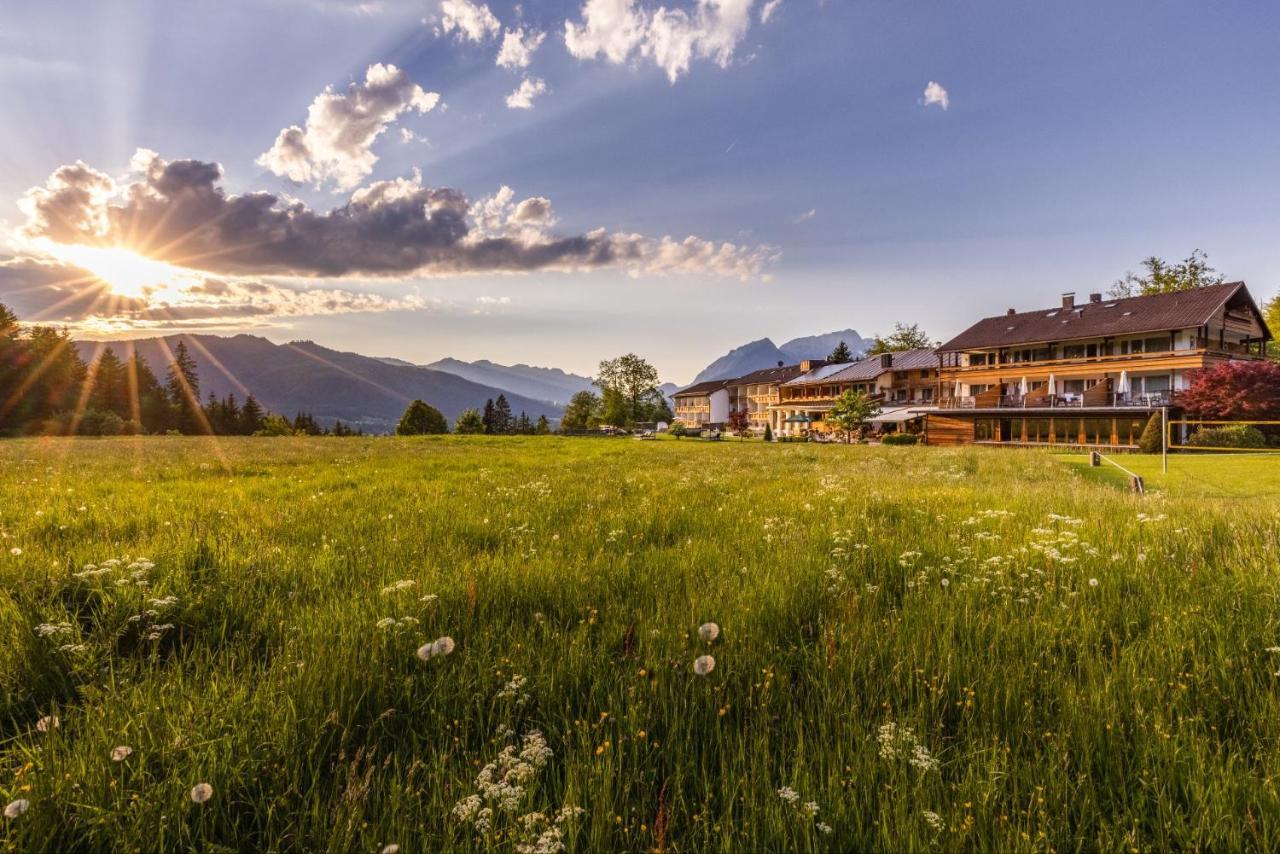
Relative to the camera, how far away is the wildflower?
255cm

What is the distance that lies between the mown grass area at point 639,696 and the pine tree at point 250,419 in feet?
386

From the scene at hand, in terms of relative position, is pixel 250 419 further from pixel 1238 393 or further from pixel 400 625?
pixel 1238 393

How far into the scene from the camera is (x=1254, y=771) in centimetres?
204

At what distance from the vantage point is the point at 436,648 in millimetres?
2668

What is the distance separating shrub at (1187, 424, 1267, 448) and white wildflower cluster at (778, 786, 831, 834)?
45.3 meters

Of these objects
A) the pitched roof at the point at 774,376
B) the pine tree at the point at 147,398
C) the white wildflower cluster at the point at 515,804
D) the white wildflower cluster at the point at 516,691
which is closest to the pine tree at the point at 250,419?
the pine tree at the point at 147,398

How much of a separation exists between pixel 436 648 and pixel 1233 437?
165 ft

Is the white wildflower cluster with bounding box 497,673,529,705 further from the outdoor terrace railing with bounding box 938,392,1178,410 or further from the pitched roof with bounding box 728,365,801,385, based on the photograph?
the pitched roof with bounding box 728,365,801,385

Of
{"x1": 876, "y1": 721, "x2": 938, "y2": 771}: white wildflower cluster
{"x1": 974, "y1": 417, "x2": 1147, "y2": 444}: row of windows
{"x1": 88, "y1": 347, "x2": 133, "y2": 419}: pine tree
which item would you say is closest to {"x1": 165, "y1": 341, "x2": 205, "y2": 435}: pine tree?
{"x1": 88, "y1": 347, "x2": 133, "y2": 419}: pine tree

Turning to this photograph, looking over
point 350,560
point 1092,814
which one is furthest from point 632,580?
point 1092,814

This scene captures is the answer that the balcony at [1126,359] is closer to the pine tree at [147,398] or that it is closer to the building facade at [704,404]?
the building facade at [704,404]

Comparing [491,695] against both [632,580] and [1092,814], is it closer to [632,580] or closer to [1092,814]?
[632,580]

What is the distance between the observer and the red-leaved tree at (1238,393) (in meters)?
35.4

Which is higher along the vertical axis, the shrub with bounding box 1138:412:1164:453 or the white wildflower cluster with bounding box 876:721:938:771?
the white wildflower cluster with bounding box 876:721:938:771
